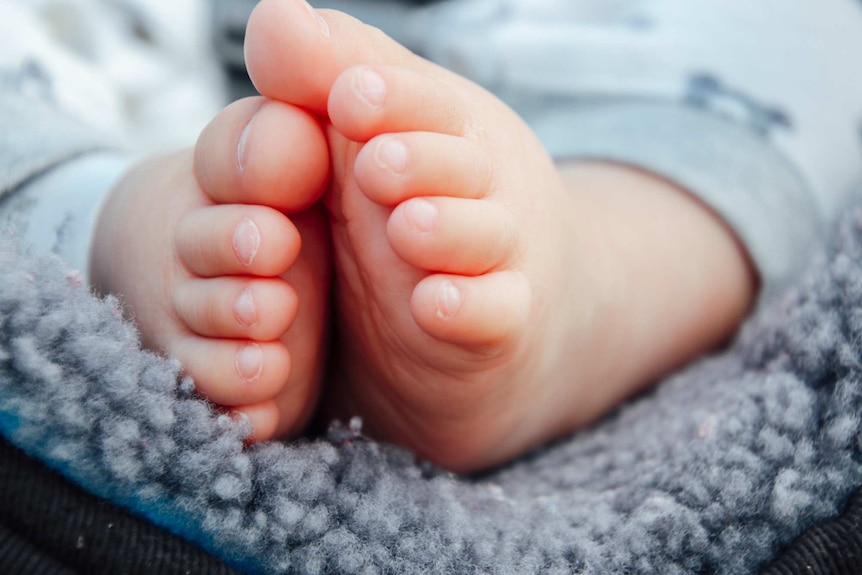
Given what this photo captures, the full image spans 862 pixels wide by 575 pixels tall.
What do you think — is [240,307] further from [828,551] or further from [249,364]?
[828,551]

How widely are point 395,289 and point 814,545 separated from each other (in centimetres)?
23

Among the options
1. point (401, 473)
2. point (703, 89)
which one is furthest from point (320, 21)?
point (703, 89)

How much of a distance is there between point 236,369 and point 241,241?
6 cm

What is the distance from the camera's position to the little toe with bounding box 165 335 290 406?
1.21 ft

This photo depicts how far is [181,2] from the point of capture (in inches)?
37.0

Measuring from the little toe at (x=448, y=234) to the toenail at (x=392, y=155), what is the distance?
2 centimetres

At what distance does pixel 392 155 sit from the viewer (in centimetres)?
35

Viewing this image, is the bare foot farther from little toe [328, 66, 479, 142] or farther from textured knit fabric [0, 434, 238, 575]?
textured knit fabric [0, 434, 238, 575]

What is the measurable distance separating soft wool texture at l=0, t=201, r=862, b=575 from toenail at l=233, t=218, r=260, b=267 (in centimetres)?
6

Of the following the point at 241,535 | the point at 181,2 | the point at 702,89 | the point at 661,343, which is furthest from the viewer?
the point at 181,2

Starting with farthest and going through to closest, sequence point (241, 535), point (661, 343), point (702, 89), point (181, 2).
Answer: point (181, 2)
point (702, 89)
point (661, 343)
point (241, 535)

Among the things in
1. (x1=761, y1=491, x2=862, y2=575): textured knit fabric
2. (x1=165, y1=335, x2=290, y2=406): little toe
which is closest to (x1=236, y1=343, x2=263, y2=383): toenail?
(x1=165, y1=335, x2=290, y2=406): little toe

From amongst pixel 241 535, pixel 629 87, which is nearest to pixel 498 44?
pixel 629 87

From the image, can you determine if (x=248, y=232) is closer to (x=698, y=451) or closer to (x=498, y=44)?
(x=698, y=451)
